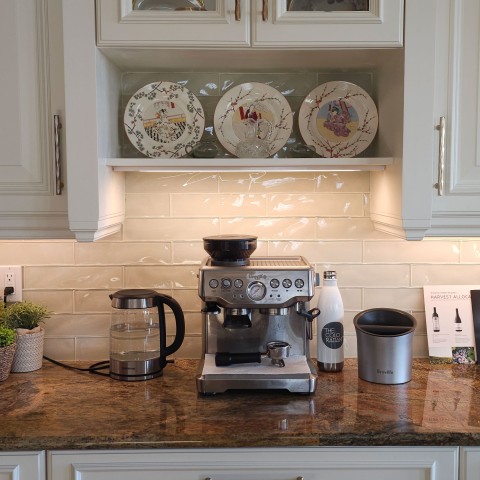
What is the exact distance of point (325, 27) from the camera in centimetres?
168

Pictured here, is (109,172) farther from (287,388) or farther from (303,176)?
(287,388)

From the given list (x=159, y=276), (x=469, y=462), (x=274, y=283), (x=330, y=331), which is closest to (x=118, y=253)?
(x=159, y=276)

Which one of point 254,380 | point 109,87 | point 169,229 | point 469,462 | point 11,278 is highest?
point 109,87

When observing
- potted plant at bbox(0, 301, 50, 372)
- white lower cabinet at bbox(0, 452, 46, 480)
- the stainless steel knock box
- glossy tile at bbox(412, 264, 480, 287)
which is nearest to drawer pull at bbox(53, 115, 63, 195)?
potted plant at bbox(0, 301, 50, 372)

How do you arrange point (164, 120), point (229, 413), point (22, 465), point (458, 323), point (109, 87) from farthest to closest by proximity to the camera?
point (458, 323), point (164, 120), point (109, 87), point (229, 413), point (22, 465)

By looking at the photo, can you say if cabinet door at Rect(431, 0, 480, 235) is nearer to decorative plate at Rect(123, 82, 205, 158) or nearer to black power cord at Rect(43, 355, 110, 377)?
decorative plate at Rect(123, 82, 205, 158)

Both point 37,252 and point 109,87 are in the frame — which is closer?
point 109,87

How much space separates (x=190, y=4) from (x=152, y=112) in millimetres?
363

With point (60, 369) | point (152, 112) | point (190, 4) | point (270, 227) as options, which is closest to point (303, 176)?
point (270, 227)

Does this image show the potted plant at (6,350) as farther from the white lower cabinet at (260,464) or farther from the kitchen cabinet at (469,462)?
the kitchen cabinet at (469,462)

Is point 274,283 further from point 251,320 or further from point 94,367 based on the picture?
point 94,367

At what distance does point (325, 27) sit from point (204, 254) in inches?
31.6

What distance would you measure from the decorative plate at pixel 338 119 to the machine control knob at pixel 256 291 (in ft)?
1.59

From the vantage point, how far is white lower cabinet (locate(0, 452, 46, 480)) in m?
1.50
